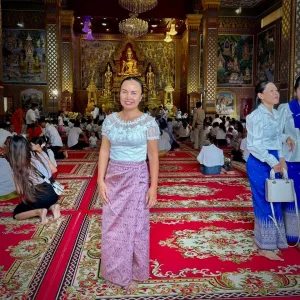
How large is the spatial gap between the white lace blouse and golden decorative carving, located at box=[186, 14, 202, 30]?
15.6 metres

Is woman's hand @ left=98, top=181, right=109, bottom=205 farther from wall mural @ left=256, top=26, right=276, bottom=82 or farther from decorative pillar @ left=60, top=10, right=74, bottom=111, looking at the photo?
decorative pillar @ left=60, top=10, right=74, bottom=111

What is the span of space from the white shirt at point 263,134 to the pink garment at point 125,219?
3.45 feet

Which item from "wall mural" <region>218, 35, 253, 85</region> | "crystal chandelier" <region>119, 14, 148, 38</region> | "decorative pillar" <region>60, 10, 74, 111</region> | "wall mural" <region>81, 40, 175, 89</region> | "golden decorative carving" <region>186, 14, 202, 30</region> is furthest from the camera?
"wall mural" <region>81, 40, 175, 89</region>

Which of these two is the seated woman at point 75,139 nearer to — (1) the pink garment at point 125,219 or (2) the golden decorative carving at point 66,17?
(2) the golden decorative carving at point 66,17

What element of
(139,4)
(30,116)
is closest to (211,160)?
(30,116)

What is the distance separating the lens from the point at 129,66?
22.5m

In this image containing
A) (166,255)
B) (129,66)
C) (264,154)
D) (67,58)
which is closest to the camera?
(264,154)

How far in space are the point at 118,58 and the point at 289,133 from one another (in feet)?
65.3

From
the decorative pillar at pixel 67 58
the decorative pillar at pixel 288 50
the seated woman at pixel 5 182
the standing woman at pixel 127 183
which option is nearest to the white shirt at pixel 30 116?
the decorative pillar at pixel 67 58

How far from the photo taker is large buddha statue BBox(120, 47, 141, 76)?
883 inches

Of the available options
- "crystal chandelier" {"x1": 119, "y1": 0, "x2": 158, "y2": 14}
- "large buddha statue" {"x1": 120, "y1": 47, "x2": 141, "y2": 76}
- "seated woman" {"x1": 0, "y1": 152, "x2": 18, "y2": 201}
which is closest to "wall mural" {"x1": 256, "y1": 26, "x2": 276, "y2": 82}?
"crystal chandelier" {"x1": 119, "y1": 0, "x2": 158, "y2": 14}

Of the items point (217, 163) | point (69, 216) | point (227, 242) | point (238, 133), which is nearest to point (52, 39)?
point (238, 133)

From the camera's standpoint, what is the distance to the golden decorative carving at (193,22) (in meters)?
17.3

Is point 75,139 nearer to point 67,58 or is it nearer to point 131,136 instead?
point 67,58
